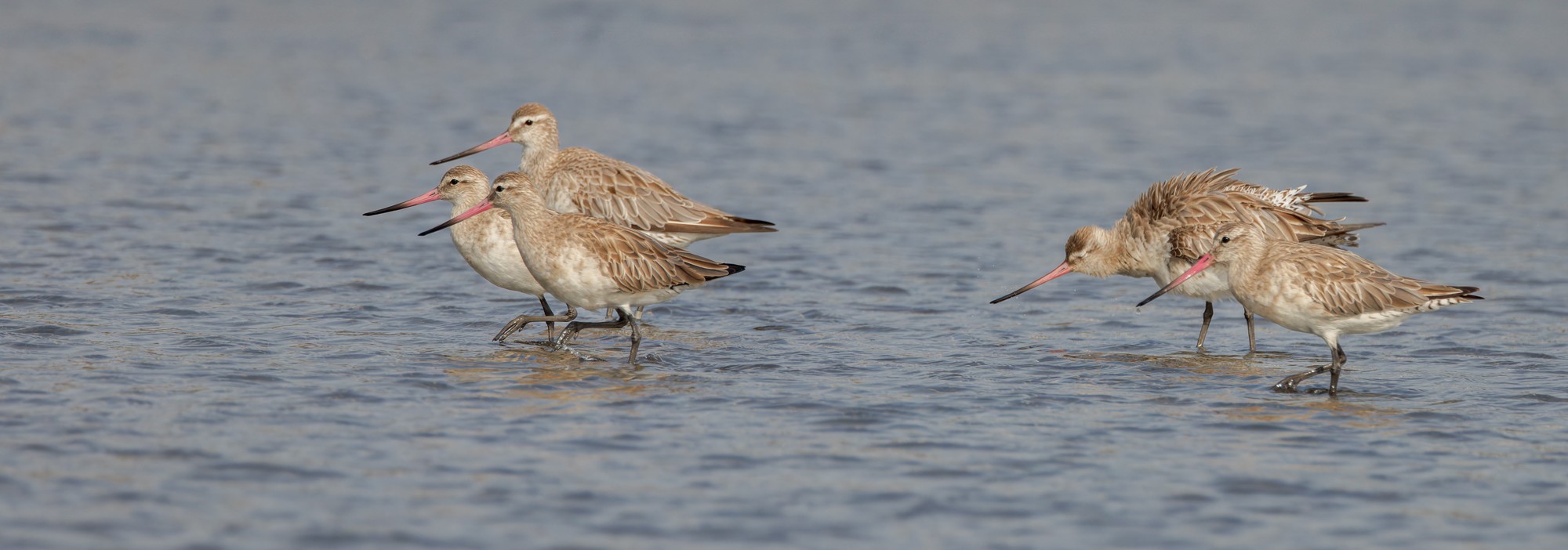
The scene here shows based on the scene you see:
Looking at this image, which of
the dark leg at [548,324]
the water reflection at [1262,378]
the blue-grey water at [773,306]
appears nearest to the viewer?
the blue-grey water at [773,306]

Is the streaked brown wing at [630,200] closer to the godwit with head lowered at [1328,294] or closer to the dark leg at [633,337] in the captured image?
the dark leg at [633,337]

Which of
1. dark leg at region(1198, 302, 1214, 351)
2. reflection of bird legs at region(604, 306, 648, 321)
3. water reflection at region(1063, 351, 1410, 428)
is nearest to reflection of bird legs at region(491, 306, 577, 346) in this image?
reflection of bird legs at region(604, 306, 648, 321)

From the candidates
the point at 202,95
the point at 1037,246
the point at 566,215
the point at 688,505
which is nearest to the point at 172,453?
the point at 688,505

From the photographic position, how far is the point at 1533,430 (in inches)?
281

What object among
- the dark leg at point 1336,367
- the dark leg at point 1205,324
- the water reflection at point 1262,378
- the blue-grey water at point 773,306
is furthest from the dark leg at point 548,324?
the dark leg at point 1336,367

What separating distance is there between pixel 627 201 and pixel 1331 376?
422 cm

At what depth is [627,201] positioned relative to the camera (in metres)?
10.0

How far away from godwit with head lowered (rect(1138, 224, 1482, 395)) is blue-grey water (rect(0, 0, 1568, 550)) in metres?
0.33

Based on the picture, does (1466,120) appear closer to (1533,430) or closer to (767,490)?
(1533,430)

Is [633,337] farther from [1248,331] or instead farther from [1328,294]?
[1248,331]

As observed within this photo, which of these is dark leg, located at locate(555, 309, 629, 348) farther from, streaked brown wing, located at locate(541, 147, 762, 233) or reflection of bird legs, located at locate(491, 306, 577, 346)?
streaked brown wing, located at locate(541, 147, 762, 233)

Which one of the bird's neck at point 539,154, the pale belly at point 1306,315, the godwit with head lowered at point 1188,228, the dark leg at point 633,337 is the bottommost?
the dark leg at point 633,337

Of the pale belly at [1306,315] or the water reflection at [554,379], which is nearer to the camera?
the water reflection at [554,379]

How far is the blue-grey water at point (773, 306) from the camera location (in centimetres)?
587
